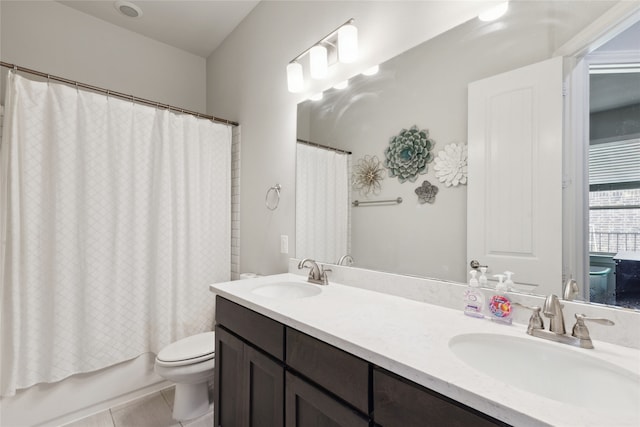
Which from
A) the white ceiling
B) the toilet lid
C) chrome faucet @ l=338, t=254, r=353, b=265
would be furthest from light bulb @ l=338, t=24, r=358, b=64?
the toilet lid

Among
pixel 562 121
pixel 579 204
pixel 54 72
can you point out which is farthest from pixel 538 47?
pixel 54 72

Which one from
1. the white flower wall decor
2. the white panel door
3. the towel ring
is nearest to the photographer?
the white panel door

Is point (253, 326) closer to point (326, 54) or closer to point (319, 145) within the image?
point (319, 145)

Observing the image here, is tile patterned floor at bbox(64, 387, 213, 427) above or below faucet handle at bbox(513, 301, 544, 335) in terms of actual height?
below

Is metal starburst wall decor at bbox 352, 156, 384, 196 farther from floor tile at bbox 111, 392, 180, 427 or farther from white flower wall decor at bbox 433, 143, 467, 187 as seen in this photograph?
floor tile at bbox 111, 392, 180, 427

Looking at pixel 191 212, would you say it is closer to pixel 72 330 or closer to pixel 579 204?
pixel 72 330

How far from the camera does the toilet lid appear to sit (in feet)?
5.49

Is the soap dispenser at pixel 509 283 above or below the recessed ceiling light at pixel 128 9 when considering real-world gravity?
below

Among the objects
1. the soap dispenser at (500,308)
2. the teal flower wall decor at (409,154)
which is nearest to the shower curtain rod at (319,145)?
the teal flower wall decor at (409,154)

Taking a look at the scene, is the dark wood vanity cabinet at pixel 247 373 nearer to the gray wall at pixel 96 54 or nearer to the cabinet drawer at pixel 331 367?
the cabinet drawer at pixel 331 367

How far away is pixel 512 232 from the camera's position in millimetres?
1031

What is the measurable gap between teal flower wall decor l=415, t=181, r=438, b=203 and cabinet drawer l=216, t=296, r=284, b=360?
0.79 m

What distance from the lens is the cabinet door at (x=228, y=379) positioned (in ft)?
4.30

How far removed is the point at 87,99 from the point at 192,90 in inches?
49.0
